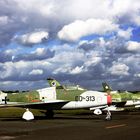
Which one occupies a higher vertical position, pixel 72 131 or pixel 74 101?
pixel 74 101

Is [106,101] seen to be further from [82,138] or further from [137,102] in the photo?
[137,102]

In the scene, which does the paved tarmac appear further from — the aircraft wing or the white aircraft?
the aircraft wing

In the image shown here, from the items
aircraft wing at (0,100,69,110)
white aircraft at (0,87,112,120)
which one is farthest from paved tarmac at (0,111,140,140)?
aircraft wing at (0,100,69,110)

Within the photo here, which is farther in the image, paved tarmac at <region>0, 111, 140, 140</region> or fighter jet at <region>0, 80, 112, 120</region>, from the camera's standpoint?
fighter jet at <region>0, 80, 112, 120</region>

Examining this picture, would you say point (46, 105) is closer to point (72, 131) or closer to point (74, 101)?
point (74, 101)

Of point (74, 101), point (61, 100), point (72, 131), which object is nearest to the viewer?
point (72, 131)

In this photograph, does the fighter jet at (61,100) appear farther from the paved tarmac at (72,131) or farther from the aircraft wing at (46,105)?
the paved tarmac at (72,131)

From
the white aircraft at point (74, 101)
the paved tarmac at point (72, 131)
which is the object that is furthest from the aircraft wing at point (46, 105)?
the paved tarmac at point (72, 131)

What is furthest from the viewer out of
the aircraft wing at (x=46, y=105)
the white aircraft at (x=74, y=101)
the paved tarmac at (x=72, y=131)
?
the aircraft wing at (x=46, y=105)

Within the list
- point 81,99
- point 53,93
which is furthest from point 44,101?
point 81,99

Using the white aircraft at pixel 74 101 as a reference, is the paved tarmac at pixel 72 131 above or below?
below

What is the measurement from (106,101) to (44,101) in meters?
5.53

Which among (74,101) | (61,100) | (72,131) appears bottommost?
(72,131)

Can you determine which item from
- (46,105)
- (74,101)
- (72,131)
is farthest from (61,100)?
(72,131)
